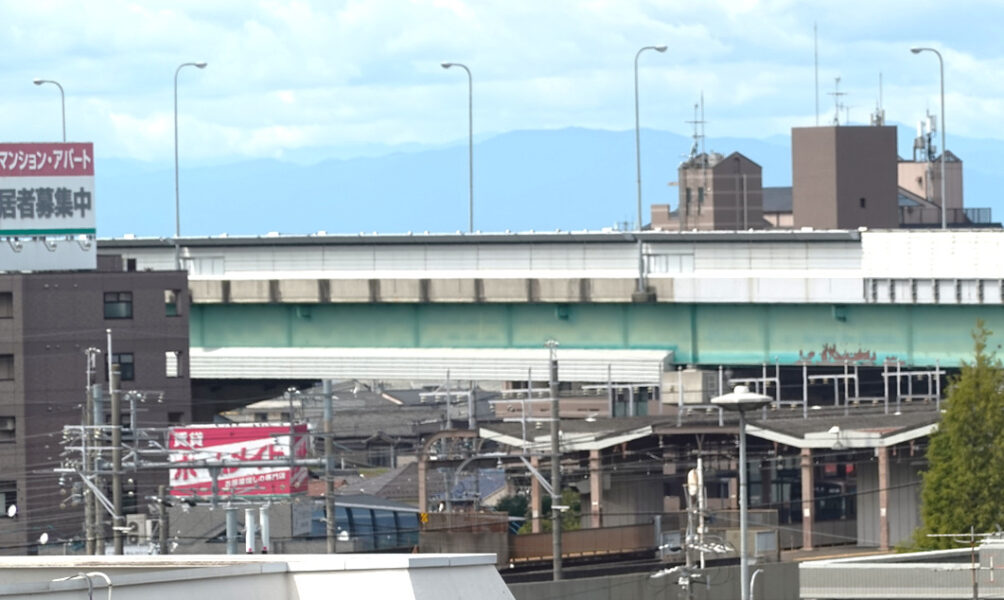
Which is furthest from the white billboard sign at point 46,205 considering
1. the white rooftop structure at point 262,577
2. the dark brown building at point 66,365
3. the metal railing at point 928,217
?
the metal railing at point 928,217

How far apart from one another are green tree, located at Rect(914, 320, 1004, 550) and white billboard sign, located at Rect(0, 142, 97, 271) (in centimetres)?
3123

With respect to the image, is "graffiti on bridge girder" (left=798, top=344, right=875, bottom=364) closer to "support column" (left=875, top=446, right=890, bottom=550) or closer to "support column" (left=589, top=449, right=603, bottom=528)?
"support column" (left=875, top=446, right=890, bottom=550)

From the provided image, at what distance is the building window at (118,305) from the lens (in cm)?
6091

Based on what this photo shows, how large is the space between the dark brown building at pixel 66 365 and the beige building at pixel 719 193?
76373 millimetres

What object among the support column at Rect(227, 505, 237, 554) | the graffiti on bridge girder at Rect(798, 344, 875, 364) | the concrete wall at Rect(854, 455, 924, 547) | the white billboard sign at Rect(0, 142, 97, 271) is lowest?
the concrete wall at Rect(854, 455, 924, 547)

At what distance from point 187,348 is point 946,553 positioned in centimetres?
3590

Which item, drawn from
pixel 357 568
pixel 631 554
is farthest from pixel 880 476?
pixel 357 568

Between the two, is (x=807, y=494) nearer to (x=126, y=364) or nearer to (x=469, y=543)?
(x=469, y=543)

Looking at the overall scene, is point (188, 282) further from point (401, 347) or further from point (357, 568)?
point (357, 568)

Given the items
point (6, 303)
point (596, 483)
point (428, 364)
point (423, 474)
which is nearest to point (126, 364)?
point (6, 303)

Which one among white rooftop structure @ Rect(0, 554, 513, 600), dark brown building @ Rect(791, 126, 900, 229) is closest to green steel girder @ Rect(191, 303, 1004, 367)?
white rooftop structure @ Rect(0, 554, 513, 600)

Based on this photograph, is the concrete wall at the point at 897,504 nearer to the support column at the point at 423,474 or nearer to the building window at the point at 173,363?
the support column at the point at 423,474

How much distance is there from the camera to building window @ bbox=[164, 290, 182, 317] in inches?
2440

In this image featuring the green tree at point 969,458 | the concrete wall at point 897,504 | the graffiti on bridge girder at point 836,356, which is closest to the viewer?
the green tree at point 969,458
